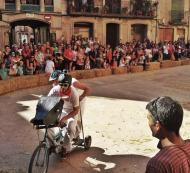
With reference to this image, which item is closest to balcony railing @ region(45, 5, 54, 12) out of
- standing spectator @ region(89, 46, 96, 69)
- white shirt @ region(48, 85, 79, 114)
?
standing spectator @ region(89, 46, 96, 69)

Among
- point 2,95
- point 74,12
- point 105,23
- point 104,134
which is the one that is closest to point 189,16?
point 105,23

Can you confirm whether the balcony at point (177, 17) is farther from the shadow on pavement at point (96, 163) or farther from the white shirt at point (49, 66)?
the shadow on pavement at point (96, 163)

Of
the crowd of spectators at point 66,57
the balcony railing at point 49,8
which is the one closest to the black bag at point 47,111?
the crowd of spectators at point 66,57

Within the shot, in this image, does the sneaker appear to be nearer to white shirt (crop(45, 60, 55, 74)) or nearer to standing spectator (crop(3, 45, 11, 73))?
standing spectator (crop(3, 45, 11, 73))

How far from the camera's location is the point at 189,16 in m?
40.4

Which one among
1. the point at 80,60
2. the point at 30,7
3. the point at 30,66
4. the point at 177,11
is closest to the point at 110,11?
the point at 30,7

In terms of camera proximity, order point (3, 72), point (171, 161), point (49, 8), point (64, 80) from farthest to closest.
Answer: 1. point (49, 8)
2. point (3, 72)
3. point (64, 80)
4. point (171, 161)

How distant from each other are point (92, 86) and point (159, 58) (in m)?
11.8

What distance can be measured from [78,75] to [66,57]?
4.58 feet

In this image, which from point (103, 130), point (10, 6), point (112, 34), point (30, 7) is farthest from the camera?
point (112, 34)

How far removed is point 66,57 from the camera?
20.0 m

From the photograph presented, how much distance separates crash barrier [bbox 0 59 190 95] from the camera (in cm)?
1517

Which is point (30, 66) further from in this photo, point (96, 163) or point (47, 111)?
point (47, 111)

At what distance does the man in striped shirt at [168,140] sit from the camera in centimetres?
238
